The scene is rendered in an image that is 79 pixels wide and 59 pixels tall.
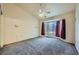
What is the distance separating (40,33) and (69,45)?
27.2 inches

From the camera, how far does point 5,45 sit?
209 cm

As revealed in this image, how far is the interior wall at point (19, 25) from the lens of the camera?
2.10 metres

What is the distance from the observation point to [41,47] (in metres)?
2.09

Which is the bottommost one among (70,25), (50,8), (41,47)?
(41,47)

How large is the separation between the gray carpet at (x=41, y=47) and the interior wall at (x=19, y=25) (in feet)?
0.43

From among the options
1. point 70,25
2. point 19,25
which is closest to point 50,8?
point 70,25

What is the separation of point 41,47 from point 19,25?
0.72 metres

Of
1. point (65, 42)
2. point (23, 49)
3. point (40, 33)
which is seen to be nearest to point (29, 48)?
point (23, 49)

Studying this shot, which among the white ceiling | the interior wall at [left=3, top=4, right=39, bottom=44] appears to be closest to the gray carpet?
the interior wall at [left=3, top=4, right=39, bottom=44]

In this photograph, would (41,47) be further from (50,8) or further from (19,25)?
(50,8)

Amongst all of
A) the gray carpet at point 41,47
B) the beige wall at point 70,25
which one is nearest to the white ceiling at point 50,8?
the beige wall at point 70,25

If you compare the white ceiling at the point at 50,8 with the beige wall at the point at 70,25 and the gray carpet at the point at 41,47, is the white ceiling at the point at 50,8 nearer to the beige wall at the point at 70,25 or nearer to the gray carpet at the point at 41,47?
the beige wall at the point at 70,25

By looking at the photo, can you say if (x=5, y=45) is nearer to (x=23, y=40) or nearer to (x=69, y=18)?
(x=23, y=40)

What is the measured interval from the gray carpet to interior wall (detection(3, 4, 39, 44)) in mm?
132
